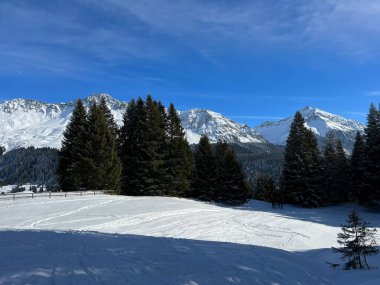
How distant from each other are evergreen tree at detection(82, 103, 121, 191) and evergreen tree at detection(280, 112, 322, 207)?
79.6 feet

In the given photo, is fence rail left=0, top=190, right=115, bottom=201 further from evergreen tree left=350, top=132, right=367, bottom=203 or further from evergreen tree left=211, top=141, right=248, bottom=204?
evergreen tree left=350, top=132, right=367, bottom=203

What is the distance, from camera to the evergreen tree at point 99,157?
1666 inches

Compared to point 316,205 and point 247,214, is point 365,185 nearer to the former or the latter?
point 316,205

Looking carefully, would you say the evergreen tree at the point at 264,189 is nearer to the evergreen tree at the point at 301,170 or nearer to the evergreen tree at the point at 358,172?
the evergreen tree at the point at 301,170

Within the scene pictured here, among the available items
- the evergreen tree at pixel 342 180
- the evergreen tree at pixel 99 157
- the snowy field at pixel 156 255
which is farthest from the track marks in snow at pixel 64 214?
the evergreen tree at pixel 342 180

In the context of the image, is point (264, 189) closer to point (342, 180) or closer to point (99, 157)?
point (342, 180)

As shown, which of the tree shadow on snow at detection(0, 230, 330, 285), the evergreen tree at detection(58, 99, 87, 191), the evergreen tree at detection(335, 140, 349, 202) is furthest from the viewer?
the evergreen tree at detection(335, 140, 349, 202)

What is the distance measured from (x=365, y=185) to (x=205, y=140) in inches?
862

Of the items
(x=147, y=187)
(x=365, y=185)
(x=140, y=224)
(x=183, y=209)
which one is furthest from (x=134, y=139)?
(x=365, y=185)

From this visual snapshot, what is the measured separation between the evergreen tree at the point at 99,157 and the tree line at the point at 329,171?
2462 centimetres

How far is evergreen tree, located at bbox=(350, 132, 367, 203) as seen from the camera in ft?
157

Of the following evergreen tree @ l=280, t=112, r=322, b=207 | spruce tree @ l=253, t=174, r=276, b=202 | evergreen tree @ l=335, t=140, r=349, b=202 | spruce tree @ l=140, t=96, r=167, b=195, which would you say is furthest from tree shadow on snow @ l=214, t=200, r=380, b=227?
spruce tree @ l=253, t=174, r=276, b=202

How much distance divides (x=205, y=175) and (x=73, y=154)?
18.6 meters

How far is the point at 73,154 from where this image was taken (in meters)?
42.4
